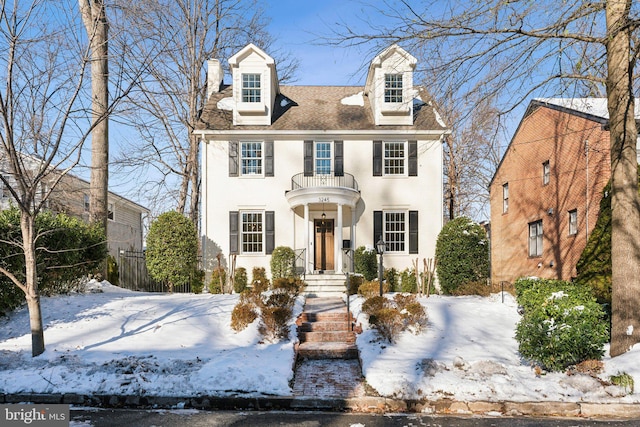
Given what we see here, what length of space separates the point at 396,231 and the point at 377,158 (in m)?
2.87

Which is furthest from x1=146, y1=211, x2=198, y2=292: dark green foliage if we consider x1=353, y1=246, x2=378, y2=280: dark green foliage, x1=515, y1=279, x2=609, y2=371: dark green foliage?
x1=515, y1=279, x2=609, y2=371: dark green foliage

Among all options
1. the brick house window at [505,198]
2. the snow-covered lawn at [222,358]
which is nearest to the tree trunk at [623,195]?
the snow-covered lawn at [222,358]

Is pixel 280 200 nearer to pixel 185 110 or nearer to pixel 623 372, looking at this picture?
pixel 185 110

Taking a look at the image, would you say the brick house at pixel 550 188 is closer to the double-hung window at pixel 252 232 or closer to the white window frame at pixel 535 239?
the white window frame at pixel 535 239

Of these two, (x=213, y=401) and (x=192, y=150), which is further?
(x=192, y=150)

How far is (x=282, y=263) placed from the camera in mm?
16156

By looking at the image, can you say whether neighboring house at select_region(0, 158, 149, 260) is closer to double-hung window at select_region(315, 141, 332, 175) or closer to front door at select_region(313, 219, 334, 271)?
front door at select_region(313, 219, 334, 271)

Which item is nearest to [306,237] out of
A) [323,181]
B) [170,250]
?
[323,181]

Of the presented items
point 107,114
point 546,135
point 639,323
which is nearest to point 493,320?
point 639,323

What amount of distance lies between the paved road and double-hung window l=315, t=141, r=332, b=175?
481 inches

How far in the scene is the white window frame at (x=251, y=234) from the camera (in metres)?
17.2

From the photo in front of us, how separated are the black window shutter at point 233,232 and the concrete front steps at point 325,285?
3091mm

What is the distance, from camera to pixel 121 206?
89.4ft

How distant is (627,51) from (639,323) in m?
4.45
